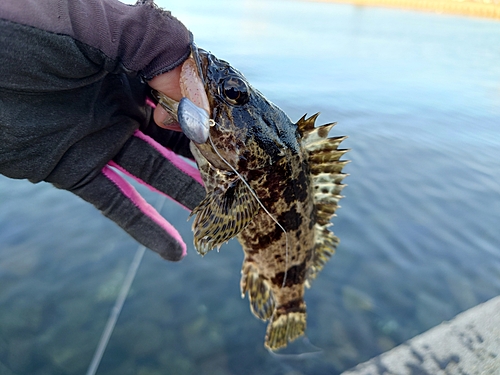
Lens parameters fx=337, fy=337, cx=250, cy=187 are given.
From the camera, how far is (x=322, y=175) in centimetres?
247

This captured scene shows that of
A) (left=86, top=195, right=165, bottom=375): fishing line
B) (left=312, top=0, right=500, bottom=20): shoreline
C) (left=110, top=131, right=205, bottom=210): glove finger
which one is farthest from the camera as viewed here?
(left=312, top=0, right=500, bottom=20): shoreline

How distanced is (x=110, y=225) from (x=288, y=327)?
2.48m

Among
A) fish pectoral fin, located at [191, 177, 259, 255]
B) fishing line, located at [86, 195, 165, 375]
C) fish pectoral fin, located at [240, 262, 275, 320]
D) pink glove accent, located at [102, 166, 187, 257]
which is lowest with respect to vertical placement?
fishing line, located at [86, 195, 165, 375]

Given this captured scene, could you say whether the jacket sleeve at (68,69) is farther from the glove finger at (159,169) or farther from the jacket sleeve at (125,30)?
the glove finger at (159,169)

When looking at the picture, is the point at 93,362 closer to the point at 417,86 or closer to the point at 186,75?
the point at 186,75

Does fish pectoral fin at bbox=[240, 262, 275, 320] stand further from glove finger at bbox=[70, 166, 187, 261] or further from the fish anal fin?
glove finger at bbox=[70, 166, 187, 261]

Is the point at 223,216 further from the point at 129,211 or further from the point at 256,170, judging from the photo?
the point at 129,211

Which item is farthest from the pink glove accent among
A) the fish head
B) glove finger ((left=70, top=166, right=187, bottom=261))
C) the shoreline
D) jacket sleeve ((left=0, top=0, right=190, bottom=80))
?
the shoreline

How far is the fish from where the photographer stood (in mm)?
2076

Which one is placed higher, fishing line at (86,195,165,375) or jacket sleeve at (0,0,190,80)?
jacket sleeve at (0,0,190,80)

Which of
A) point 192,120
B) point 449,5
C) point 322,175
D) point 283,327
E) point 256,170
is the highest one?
point 449,5

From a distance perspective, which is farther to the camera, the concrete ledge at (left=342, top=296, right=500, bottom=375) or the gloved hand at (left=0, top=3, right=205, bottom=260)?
the concrete ledge at (left=342, top=296, right=500, bottom=375)

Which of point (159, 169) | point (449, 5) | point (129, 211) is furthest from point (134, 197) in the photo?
point (449, 5)

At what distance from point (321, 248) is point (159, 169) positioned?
4.78 ft
